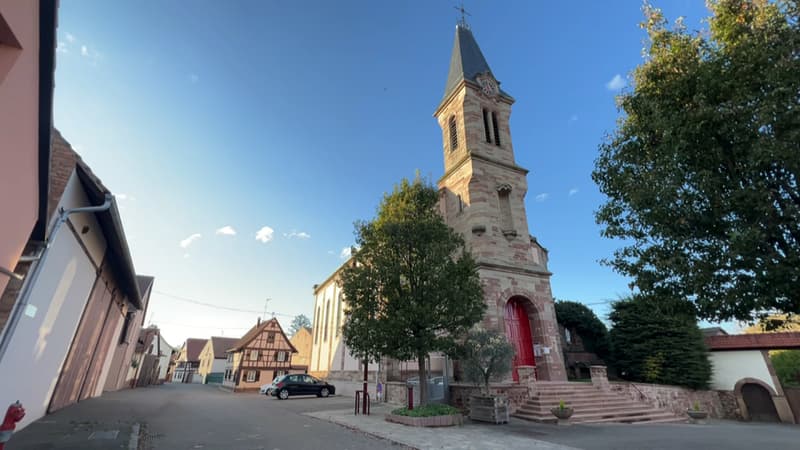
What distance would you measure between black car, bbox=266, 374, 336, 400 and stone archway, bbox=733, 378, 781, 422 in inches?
840

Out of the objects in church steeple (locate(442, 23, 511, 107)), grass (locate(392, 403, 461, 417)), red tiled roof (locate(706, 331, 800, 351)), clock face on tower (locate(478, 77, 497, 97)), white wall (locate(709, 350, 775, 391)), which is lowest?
grass (locate(392, 403, 461, 417))

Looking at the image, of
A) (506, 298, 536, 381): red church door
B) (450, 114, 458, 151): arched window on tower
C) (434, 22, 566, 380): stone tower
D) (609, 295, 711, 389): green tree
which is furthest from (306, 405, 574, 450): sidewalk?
(450, 114, 458, 151): arched window on tower

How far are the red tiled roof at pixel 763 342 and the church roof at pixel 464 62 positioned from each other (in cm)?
1679

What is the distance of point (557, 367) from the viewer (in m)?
15.2

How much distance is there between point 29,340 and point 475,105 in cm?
A: 1986

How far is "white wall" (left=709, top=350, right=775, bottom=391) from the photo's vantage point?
47.0 feet

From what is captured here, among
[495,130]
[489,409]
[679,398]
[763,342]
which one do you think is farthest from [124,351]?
[763,342]

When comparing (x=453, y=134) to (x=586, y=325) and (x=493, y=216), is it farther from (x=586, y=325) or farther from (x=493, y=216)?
(x=586, y=325)

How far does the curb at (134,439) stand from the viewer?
6.38m

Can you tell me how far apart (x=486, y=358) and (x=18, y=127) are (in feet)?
39.2

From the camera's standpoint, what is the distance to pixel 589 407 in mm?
11852

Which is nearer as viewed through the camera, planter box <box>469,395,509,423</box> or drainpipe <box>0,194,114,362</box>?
drainpipe <box>0,194,114,362</box>

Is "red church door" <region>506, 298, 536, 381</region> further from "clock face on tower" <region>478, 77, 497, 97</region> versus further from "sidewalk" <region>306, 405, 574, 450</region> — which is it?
"clock face on tower" <region>478, 77, 497, 97</region>

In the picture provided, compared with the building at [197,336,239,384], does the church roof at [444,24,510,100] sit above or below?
above
